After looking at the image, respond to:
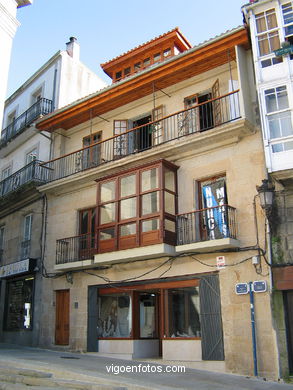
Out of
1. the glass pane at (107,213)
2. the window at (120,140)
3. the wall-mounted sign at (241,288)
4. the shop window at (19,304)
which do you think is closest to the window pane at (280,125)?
the wall-mounted sign at (241,288)

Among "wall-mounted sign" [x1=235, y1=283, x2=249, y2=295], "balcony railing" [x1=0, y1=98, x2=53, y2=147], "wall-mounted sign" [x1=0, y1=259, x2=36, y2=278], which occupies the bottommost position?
"wall-mounted sign" [x1=235, y1=283, x2=249, y2=295]

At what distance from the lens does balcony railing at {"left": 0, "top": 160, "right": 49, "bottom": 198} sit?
1652 cm

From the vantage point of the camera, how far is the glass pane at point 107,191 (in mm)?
13640

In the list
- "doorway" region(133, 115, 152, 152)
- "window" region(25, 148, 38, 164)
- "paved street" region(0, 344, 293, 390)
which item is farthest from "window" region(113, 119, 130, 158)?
"paved street" region(0, 344, 293, 390)

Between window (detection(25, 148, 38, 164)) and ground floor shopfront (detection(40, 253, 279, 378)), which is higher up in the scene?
window (detection(25, 148, 38, 164))

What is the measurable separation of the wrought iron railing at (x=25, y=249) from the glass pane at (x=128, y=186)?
5.52 metres

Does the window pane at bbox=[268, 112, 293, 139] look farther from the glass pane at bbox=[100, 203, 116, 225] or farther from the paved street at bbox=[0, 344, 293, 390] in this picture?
the paved street at bbox=[0, 344, 293, 390]

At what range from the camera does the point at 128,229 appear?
12.8 m

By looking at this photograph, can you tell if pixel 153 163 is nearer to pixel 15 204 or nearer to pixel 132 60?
pixel 132 60

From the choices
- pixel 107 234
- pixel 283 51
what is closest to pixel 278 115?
pixel 283 51

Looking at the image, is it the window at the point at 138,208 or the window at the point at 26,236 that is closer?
the window at the point at 138,208

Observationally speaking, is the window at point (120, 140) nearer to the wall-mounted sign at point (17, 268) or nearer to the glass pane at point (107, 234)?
the glass pane at point (107, 234)

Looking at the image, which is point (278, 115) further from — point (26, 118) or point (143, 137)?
point (26, 118)

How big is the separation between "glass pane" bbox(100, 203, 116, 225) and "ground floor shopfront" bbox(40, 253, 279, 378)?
1480 mm
